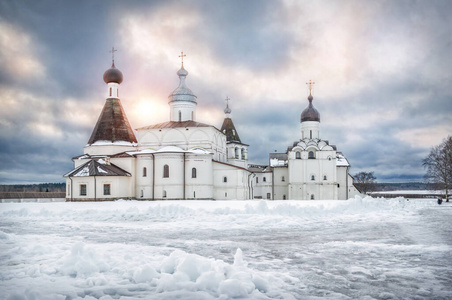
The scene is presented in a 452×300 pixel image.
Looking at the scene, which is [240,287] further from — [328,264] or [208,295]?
[328,264]

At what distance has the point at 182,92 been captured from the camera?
42.2 meters

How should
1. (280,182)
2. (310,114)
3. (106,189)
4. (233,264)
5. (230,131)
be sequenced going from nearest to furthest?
(233,264)
(106,189)
(310,114)
(280,182)
(230,131)

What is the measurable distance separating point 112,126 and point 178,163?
354 inches

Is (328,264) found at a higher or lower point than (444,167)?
lower

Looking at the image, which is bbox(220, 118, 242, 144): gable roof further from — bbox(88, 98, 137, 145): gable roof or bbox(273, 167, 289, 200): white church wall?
bbox(88, 98, 137, 145): gable roof

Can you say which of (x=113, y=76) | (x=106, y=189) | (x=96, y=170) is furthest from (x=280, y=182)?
(x=96, y=170)

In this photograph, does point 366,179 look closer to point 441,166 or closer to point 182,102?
point 441,166

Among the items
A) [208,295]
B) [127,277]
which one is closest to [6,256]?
[127,277]

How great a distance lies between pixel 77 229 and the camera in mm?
14461

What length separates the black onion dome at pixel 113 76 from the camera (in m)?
41.4

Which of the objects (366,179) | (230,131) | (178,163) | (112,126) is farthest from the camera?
(366,179)

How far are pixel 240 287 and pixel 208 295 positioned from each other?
1.60 feet

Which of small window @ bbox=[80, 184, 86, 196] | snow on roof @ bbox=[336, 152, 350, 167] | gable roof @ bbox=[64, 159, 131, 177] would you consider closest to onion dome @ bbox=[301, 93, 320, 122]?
snow on roof @ bbox=[336, 152, 350, 167]

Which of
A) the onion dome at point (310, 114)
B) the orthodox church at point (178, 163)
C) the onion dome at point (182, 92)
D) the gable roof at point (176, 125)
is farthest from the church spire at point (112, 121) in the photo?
the onion dome at point (310, 114)
